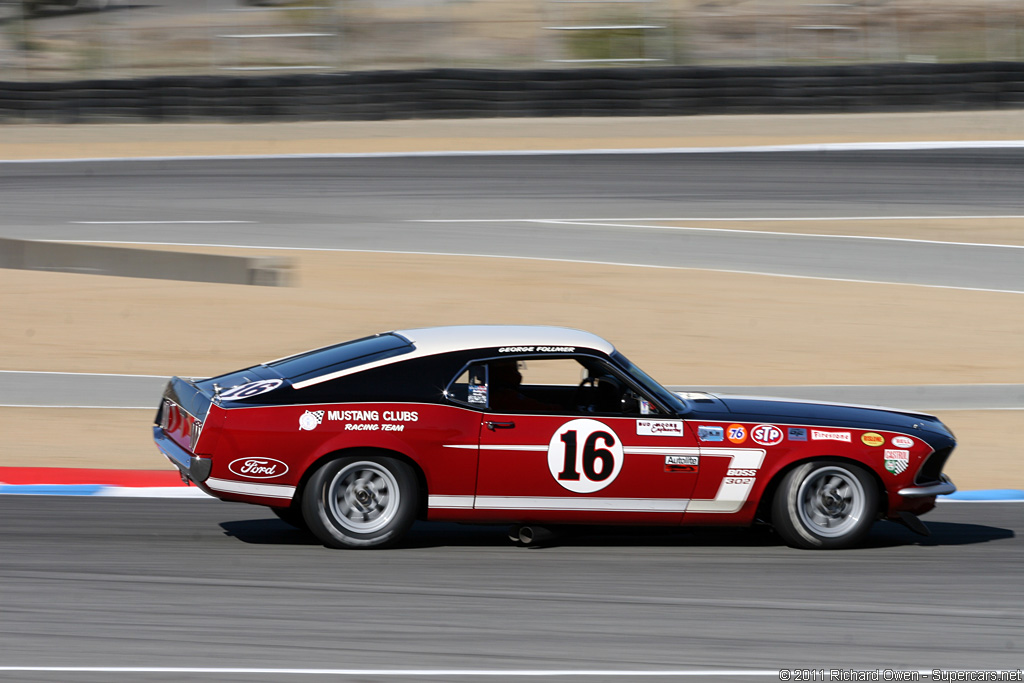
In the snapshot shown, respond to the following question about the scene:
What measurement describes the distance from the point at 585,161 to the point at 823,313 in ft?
22.3

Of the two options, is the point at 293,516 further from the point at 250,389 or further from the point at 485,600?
the point at 485,600

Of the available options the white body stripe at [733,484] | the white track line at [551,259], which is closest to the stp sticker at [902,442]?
the white body stripe at [733,484]

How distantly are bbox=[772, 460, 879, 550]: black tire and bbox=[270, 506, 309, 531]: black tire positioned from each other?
2.55 m

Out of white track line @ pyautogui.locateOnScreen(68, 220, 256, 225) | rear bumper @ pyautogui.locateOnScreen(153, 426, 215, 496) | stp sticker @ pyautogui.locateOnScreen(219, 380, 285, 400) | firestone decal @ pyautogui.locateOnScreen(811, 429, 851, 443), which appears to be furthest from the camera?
white track line @ pyautogui.locateOnScreen(68, 220, 256, 225)

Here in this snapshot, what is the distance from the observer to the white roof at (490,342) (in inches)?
248

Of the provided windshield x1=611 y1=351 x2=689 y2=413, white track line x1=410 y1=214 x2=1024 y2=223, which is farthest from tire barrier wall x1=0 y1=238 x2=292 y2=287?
windshield x1=611 y1=351 x2=689 y2=413

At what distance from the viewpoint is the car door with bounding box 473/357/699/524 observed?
6180 mm

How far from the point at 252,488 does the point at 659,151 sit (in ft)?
49.9

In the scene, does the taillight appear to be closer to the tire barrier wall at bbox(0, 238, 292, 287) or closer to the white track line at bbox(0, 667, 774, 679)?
the white track line at bbox(0, 667, 774, 679)

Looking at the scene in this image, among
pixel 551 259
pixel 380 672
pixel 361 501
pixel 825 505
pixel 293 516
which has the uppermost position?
pixel 551 259

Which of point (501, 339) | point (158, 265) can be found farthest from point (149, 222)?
point (501, 339)

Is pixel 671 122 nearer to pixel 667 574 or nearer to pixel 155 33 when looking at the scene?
pixel 155 33

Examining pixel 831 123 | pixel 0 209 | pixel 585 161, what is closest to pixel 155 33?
pixel 0 209

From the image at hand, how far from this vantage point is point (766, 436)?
6352 millimetres
